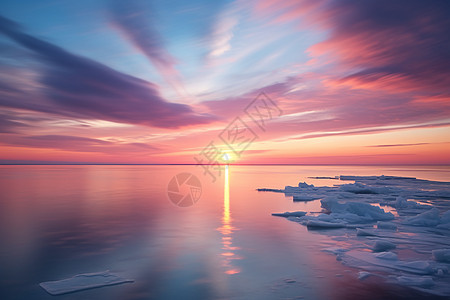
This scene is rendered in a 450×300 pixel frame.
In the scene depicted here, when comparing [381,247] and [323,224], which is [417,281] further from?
[323,224]

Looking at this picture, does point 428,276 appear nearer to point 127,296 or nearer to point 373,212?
point 127,296

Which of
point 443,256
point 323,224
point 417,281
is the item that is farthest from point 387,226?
point 417,281

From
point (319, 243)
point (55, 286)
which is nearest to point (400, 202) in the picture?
point (319, 243)

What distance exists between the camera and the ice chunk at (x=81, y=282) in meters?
6.32

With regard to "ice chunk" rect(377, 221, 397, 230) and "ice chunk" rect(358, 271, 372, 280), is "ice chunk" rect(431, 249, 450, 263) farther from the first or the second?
"ice chunk" rect(377, 221, 397, 230)

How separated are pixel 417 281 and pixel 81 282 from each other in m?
8.17

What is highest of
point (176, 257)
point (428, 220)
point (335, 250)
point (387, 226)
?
point (428, 220)

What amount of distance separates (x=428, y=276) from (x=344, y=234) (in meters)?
4.93

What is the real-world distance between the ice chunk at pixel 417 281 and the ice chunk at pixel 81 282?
6752mm

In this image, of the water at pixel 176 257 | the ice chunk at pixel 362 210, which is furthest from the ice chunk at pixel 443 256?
the ice chunk at pixel 362 210

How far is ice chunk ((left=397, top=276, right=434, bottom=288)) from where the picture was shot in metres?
6.55

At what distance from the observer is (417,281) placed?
6.66 metres

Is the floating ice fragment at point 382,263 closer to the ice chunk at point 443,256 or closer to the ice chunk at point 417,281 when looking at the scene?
the ice chunk at point 417,281

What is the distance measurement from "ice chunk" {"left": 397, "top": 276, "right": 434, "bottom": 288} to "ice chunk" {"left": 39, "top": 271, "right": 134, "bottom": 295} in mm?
6752
